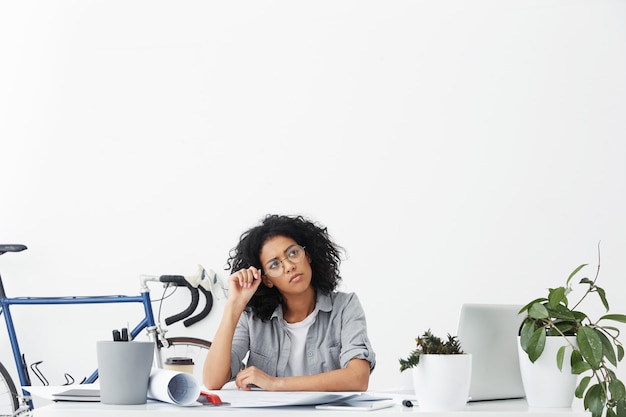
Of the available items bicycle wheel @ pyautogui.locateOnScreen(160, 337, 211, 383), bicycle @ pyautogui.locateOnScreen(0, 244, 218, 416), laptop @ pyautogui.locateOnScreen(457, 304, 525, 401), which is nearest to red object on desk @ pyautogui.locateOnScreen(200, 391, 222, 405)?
laptop @ pyautogui.locateOnScreen(457, 304, 525, 401)

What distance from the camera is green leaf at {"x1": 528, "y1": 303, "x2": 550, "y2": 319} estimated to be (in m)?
1.29

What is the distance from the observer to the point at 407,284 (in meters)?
3.51

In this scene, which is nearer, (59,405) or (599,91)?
(59,405)

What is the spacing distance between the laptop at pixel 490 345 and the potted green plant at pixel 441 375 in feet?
Answer: 0.58

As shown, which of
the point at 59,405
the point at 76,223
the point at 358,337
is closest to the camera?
the point at 59,405

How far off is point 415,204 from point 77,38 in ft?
5.87

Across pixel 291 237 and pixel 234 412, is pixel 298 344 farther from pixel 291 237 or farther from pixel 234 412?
pixel 234 412

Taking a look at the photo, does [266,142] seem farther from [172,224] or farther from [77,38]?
[77,38]

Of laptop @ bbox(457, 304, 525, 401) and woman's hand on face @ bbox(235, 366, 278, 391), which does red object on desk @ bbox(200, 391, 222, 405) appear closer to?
laptop @ bbox(457, 304, 525, 401)

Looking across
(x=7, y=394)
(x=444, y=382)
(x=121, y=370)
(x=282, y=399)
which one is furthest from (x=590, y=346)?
(x=7, y=394)

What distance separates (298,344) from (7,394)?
6.47ft

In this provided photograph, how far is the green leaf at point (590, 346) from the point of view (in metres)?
1.25

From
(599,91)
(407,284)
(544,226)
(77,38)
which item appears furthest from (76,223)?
(599,91)

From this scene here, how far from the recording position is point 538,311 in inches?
51.4
